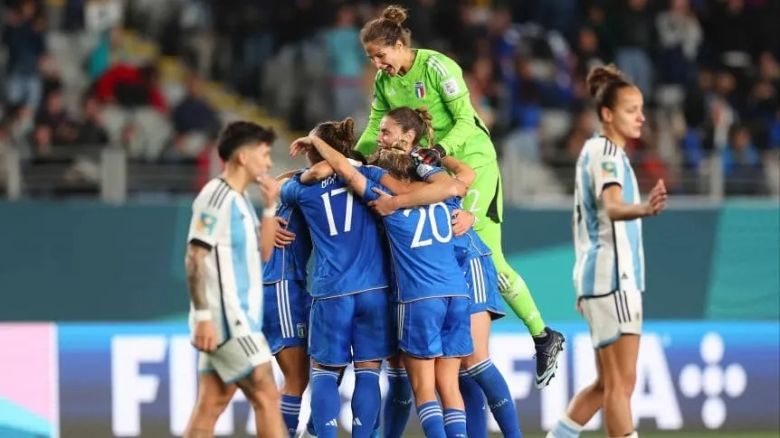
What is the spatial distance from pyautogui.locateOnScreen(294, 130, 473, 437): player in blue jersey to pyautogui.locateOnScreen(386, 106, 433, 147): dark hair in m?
0.29

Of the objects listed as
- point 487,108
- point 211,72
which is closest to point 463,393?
point 487,108

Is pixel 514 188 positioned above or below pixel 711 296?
above

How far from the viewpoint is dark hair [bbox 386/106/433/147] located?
8.64 m

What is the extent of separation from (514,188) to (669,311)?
167cm

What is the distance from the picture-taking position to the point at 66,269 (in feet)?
44.0

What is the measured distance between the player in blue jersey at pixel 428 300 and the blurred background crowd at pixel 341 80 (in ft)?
18.4

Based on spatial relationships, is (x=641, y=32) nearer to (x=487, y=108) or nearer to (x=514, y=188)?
(x=487, y=108)

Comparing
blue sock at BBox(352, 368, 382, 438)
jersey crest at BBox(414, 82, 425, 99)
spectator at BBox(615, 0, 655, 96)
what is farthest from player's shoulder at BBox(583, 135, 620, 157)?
spectator at BBox(615, 0, 655, 96)

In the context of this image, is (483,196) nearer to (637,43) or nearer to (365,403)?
(365,403)

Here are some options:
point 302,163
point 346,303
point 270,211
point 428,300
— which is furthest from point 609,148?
point 302,163

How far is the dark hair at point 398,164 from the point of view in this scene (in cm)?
866

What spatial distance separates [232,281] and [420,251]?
47.2 inches

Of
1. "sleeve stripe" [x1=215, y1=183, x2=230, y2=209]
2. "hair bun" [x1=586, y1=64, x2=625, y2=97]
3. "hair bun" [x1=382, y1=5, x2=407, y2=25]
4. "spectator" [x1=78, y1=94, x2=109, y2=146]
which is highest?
"spectator" [x1=78, y1=94, x2=109, y2=146]

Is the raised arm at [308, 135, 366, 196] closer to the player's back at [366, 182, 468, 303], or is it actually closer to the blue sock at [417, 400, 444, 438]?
the player's back at [366, 182, 468, 303]
